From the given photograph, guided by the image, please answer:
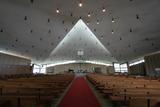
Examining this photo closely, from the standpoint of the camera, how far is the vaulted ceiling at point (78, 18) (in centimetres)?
1039

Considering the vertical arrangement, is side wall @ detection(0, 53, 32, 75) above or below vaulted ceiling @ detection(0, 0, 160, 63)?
below

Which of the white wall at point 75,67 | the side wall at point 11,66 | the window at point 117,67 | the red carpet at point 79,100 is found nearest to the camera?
the red carpet at point 79,100

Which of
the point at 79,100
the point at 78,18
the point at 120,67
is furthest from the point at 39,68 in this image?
the point at 79,100

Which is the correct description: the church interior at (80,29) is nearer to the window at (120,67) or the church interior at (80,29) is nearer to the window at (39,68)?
the window at (39,68)

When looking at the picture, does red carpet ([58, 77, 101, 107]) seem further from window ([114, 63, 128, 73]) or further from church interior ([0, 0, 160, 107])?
window ([114, 63, 128, 73])

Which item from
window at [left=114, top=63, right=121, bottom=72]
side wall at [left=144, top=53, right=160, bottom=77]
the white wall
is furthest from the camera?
the white wall

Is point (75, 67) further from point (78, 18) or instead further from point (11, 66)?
point (78, 18)

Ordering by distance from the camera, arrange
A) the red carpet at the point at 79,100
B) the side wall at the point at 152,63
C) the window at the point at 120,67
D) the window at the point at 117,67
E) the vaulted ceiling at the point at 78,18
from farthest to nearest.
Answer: the window at the point at 117,67
the window at the point at 120,67
the side wall at the point at 152,63
the vaulted ceiling at the point at 78,18
the red carpet at the point at 79,100

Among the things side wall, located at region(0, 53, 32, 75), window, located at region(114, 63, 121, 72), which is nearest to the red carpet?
side wall, located at region(0, 53, 32, 75)

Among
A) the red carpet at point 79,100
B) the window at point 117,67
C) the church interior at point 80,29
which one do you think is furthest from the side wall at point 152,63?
the red carpet at point 79,100

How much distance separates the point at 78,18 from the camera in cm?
1415

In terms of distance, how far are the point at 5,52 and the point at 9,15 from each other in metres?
10.6

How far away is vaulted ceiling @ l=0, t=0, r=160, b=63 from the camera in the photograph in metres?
10.4

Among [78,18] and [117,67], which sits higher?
[78,18]
